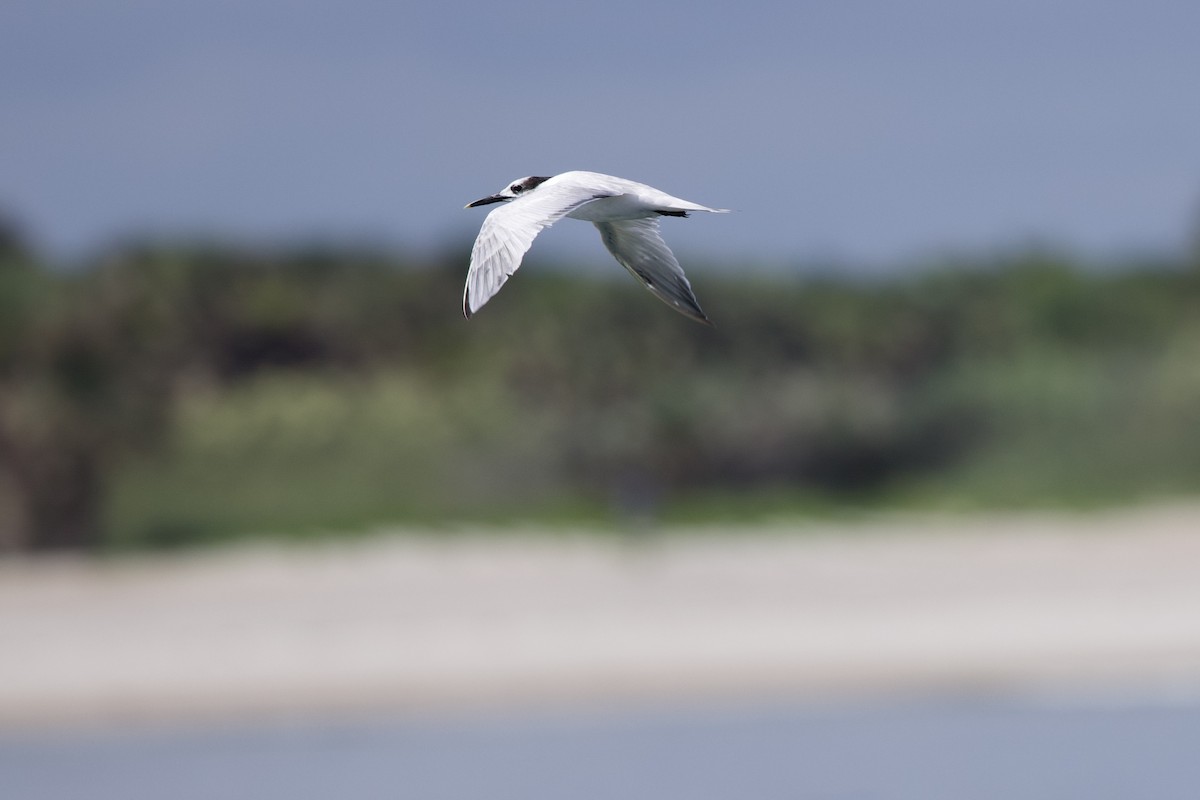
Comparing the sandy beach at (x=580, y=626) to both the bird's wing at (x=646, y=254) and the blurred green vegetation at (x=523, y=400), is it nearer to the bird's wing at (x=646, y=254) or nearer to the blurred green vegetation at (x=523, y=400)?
the blurred green vegetation at (x=523, y=400)

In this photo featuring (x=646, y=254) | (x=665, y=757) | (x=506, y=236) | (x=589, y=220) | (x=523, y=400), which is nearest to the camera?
(x=506, y=236)

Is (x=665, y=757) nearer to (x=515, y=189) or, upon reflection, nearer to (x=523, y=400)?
(x=515, y=189)

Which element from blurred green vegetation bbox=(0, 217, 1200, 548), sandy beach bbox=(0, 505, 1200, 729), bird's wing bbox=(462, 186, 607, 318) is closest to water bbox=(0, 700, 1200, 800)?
sandy beach bbox=(0, 505, 1200, 729)

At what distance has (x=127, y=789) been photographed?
14.2 metres

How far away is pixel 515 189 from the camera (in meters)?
5.80

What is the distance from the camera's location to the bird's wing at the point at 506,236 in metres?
4.86

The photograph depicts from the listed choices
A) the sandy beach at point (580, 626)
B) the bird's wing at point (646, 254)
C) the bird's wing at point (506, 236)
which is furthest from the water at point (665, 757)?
the bird's wing at point (506, 236)

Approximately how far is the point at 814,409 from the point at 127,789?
14.0m

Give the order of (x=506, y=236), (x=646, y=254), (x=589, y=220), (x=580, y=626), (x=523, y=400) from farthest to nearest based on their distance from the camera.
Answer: (x=523, y=400), (x=580, y=626), (x=646, y=254), (x=589, y=220), (x=506, y=236)

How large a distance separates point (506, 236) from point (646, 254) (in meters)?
1.14

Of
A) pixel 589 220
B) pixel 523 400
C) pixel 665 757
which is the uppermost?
pixel 589 220

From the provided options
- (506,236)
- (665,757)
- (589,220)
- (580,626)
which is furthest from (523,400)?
(506,236)

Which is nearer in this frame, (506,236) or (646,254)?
(506,236)

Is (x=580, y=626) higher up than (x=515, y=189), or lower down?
lower down
